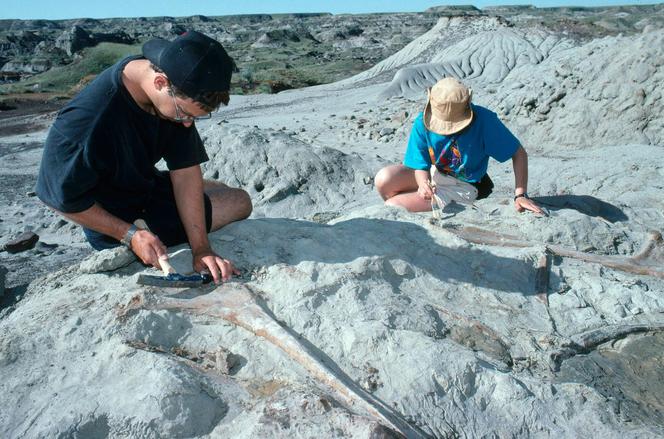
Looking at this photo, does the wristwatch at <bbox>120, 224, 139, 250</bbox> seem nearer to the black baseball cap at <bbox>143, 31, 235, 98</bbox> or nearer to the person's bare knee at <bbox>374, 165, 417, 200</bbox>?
the black baseball cap at <bbox>143, 31, 235, 98</bbox>

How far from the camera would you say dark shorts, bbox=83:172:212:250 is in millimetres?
2736

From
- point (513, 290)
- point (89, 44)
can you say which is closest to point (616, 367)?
point (513, 290)

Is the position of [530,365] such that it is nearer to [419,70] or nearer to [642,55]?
[642,55]

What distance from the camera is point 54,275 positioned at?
115 inches

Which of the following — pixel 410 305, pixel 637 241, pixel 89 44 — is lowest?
pixel 89 44

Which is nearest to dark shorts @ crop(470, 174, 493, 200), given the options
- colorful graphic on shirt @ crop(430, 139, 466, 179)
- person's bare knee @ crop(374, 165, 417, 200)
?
colorful graphic on shirt @ crop(430, 139, 466, 179)

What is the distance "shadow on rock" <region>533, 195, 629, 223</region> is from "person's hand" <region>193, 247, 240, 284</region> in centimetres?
225

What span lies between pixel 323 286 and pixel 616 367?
123 cm

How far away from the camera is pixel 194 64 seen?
6.87 ft

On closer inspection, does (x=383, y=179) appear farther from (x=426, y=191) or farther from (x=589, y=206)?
(x=589, y=206)

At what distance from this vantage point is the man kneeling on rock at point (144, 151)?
2160 millimetres

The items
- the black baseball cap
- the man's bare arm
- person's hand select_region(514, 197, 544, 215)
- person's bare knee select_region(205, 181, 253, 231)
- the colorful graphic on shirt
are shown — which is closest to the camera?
the black baseball cap

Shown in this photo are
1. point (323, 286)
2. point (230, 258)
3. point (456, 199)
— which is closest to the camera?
point (323, 286)

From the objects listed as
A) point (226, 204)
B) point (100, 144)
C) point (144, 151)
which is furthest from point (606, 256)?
point (100, 144)
